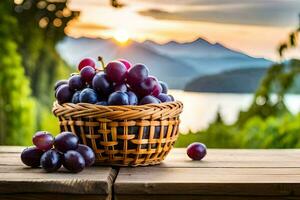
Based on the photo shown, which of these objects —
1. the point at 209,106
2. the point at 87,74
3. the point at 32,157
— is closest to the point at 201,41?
the point at 209,106

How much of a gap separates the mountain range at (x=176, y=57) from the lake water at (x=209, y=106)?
6cm

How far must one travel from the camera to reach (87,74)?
1.66 metres

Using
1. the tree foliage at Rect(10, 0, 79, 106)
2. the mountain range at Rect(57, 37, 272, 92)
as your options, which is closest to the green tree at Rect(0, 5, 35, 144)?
the tree foliage at Rect(10, 0, 79, 106)

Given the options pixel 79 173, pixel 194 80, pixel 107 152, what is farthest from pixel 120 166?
pixel 194 80

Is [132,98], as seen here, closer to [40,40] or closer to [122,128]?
[122,128]

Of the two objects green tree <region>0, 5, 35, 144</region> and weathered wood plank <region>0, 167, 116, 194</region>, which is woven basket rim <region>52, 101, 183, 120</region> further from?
green tree <region>0, 5, 35, 144</region>

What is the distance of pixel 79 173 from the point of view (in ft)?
4.93

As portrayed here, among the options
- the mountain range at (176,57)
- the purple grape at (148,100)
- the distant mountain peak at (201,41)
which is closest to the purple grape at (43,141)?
the purple grape at (148,100)

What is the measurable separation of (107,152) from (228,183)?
1.09 feet

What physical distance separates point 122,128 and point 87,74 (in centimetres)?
18

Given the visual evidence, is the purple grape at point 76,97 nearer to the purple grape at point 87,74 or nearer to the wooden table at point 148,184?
the purple grape at point 87,74

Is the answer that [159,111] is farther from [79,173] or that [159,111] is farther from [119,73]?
[79,173]

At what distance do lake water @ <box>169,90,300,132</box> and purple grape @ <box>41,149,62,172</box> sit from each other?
189 cm

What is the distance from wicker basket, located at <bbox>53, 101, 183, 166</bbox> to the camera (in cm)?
157
